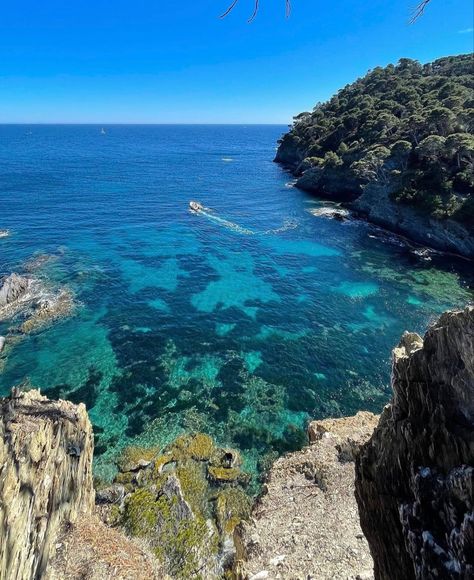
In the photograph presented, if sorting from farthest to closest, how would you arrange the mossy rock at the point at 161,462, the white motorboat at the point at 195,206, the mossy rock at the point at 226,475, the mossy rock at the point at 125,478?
the white motorboat at the point at 195,206, the mossy rock at the point at 161,462, the mossy rock at the point at 226,475, the mossy rock at the point at 125,478

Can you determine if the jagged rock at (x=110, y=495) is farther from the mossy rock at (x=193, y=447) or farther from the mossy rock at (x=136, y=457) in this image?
the mossy rock at (x=193, y=447)

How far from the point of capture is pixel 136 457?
803 inches

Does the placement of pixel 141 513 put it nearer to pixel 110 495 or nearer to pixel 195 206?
pixel 110 495

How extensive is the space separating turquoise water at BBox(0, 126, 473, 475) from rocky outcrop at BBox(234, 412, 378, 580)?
3.28 meters

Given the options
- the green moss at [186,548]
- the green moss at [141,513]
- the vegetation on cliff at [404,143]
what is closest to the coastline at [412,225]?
the vegetation on cliff at [404,143]

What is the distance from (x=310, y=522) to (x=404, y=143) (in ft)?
198

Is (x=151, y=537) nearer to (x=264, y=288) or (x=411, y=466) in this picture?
(x=411, y=466)

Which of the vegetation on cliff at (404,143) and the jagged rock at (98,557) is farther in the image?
the vegetation on cliff at (404,143)

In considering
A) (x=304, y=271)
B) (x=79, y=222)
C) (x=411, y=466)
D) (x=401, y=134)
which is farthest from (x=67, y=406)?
(x=401, y=134)

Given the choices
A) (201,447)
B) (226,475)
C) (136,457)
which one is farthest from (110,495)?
(226,475)

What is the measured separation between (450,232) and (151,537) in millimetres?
48569

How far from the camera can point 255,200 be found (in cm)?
7662

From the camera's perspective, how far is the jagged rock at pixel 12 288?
34.1 meters

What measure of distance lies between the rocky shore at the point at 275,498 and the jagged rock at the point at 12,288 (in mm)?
21419
